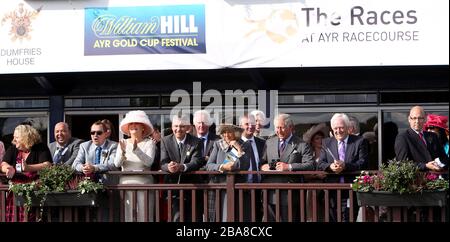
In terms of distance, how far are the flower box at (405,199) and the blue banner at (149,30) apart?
9.59ft

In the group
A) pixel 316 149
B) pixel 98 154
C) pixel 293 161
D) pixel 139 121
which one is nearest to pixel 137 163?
pixel 139 121

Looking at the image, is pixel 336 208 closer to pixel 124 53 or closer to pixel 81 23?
pixel 124 53

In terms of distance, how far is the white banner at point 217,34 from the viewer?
35.2 ft

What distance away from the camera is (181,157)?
10.2 metres

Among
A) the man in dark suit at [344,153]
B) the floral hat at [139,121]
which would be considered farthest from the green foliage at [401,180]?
the floral hat at [139,121]

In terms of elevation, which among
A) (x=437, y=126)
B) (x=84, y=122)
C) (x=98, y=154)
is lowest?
(x=98, y=154)

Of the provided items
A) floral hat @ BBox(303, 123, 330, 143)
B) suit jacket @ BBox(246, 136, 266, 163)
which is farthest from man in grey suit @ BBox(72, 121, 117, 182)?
floral hat @ BBox(303, 123, 330, 143)

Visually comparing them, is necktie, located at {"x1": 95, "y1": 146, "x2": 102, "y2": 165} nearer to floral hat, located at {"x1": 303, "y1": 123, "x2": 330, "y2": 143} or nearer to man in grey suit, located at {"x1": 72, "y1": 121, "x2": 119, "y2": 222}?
man in grey suit, located at {"x1": 72, "y1": 121, "x2": 119, "y2": 222}

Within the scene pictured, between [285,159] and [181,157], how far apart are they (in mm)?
1204

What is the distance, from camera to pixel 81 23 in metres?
11.4

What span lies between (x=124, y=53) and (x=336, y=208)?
10.9 feet

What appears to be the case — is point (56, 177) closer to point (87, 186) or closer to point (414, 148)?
point (87, 186)

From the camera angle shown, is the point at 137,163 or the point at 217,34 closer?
the point at 137,163
